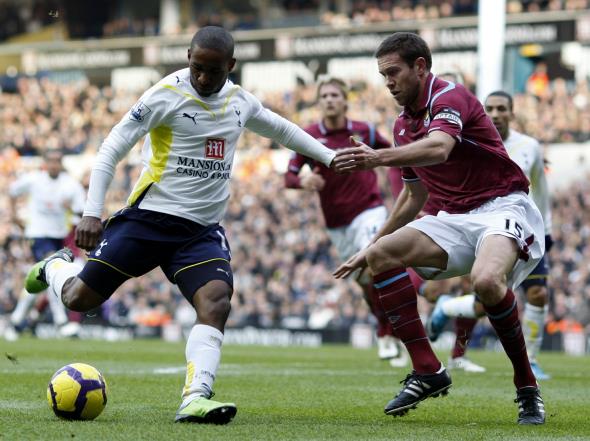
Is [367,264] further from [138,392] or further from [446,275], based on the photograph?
[138,392]

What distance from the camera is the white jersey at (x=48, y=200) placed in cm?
1617

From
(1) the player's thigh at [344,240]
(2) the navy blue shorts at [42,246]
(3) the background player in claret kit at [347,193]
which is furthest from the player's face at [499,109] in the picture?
(2) the navy blue shorts at [42,246]

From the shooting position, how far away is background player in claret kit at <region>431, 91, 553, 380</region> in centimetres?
997

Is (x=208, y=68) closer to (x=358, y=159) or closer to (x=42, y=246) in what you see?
(x=358, y=159)

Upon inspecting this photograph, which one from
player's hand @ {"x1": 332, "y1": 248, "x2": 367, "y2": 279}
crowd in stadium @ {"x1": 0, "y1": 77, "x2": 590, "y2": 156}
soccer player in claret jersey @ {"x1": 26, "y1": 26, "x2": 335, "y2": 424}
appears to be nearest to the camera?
soccer player in claret jersey @ {"x1": 26, "y1": 26, "x2": 335, "y2": 424}

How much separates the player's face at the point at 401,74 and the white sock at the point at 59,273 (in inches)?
89.3

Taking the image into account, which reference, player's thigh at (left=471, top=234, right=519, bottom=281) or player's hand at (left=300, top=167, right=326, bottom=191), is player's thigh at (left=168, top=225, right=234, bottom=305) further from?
player's hand at (left=300, top=167, right=326, bottom=191)

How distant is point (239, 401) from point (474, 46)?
24298mm

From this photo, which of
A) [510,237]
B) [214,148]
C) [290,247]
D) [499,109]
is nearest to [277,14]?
[290,247]

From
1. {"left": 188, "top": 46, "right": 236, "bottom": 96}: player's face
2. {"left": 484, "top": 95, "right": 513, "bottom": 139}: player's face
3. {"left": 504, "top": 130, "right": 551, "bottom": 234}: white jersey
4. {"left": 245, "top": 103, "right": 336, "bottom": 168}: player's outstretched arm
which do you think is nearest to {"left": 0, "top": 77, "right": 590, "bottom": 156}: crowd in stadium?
{"left": 504, "top": 130, "right": 551, "bottom": 234}: white jersey

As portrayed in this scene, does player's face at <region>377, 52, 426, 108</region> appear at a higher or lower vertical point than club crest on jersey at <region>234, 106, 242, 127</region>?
higher

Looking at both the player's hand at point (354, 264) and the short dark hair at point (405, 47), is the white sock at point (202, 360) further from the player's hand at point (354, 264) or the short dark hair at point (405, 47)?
the short dark hair at point (405, 47)

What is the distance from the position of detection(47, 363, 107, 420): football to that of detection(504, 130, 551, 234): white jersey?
4.88m

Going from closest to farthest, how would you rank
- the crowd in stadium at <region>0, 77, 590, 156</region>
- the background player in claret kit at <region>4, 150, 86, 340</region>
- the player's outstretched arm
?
the player's outstretched arm
the background player in claret kit at <region>4, 150, 86, 340</region>
the crowd in stadium at <region>0, 77, 590, 156</region>
